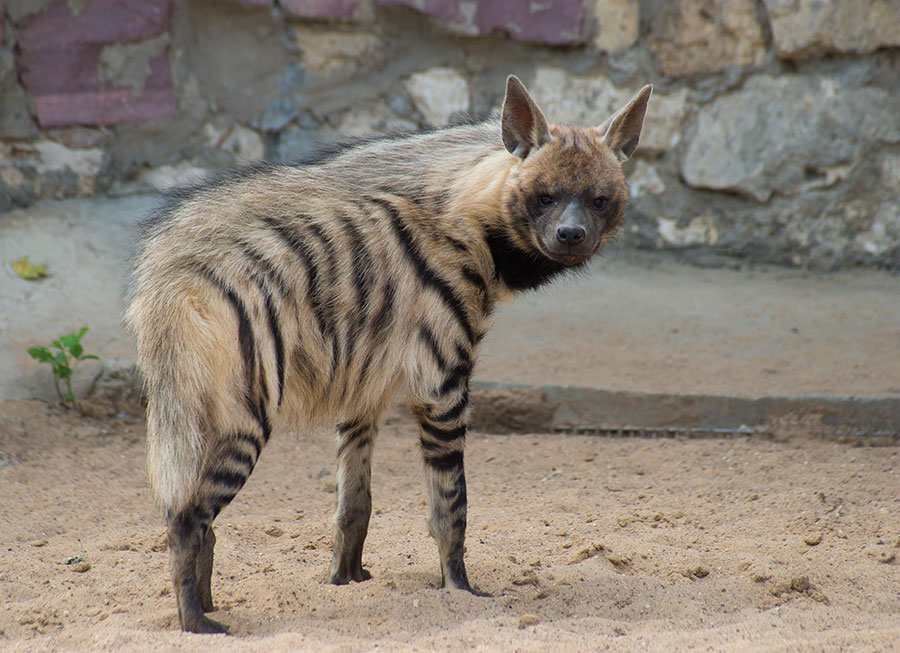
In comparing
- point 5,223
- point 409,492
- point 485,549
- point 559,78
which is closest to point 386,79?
point 559,78

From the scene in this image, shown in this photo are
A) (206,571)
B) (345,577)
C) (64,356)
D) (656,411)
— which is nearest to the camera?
(206,571)

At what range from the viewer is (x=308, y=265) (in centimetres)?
283

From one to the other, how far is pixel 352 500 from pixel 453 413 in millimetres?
473

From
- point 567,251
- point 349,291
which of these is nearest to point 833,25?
point 567,251

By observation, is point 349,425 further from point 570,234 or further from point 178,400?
point 570,234

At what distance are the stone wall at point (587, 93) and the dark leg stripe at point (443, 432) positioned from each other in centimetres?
269

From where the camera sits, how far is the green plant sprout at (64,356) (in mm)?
4020

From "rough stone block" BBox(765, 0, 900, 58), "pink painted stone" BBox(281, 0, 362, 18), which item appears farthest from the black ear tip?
"rough stone block" BBox(765, 0, 900, 58)

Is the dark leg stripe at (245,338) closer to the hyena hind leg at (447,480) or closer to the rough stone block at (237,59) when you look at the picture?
the hyena hind leg at (447,480)

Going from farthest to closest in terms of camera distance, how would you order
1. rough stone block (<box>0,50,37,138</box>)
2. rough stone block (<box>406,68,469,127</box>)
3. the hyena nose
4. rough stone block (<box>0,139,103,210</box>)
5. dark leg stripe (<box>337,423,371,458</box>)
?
rough stone block (<box>406,68,469,127</box>) → rough stone block (<box>0,139,103,210</box>) → rough stone block (<box>0,50,37,138</box>) → dark leg stripe (<box>337,423,371,458</box>) → the hyena nose

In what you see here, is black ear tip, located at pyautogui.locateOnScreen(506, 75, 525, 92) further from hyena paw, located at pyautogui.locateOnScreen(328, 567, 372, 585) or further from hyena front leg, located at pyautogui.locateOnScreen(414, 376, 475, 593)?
hyena paw, located at pyautogui.locateOnScreen(328, 567, 372, 585)

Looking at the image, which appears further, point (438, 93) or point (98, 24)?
point (438, 93)

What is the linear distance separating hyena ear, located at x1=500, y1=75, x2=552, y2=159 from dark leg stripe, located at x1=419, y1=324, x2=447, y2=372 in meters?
0.63

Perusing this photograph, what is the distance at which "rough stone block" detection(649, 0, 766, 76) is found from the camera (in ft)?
17.7
